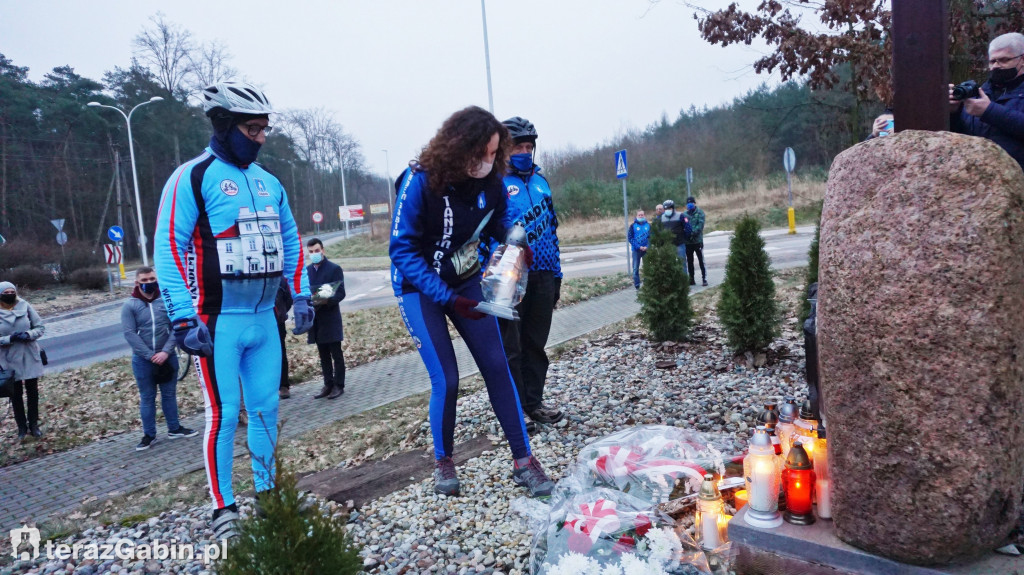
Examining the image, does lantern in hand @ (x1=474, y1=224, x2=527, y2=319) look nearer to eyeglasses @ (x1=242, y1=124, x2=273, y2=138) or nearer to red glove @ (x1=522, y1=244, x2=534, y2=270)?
red glove @ (x1=522, y1=244, x2=534, y2=270)

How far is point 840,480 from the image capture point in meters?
2.28

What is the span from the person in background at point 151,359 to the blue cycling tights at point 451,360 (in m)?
3.89

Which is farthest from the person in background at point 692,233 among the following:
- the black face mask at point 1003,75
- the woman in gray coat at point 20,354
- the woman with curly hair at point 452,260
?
the woman in gray coat at point 20,354

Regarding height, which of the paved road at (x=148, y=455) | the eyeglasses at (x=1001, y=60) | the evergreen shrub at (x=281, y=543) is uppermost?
the eyeglasses at (x=1001, y=60)

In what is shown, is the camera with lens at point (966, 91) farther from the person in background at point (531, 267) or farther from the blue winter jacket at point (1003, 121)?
the person in background at point (531, 267)

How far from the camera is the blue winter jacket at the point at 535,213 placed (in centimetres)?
441

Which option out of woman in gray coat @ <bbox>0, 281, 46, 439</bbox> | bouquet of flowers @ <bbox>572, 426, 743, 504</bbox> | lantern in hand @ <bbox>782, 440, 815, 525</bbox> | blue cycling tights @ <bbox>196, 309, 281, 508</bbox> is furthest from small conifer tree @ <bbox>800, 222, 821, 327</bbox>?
woman in gray coat @ <bbox>0, 281, 46, 439</bbox>

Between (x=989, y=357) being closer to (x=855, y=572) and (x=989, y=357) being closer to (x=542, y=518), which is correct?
(x=855, y=572)

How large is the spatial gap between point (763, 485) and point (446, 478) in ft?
5.82

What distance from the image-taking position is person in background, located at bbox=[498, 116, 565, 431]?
4.43m

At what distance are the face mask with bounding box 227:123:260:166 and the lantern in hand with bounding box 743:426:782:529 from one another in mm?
2799

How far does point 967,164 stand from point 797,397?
3.24 m

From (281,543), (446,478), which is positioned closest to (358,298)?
(446,478)

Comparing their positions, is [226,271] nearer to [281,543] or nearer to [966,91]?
[281,543]
